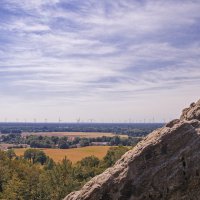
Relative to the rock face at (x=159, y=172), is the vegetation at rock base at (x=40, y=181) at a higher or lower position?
lower

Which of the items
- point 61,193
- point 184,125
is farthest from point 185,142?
point 61,193

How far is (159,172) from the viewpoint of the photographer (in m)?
25.6

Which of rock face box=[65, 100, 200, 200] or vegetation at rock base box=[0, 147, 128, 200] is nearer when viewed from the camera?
rock face box=[65, 100, 200, 200]

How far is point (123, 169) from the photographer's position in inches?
1037

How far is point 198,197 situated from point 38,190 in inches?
2595

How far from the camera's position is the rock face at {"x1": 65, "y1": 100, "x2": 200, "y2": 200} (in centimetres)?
2550

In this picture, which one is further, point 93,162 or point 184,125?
point 93,162

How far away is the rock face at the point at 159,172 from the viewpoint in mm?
25500

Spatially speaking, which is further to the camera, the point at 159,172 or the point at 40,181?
the point at 40,181

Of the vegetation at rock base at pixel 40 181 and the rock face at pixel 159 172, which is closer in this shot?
the rock face at pixel 159 172

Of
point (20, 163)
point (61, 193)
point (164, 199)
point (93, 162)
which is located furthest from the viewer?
point (93, 162)

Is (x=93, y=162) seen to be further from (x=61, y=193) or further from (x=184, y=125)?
(x=184, y=125)

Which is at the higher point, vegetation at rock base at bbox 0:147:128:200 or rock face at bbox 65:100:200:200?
rock face at bbox 65:100:200:200

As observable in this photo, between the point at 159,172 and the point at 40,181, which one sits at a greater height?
the point at 159,172
